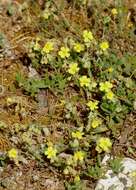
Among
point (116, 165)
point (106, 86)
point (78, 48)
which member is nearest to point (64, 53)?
point (78, 48)

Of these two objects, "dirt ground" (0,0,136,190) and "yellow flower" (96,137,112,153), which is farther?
"dirt ground" (0,0,136,190)

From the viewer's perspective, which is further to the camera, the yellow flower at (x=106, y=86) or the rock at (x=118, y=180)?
the yellow flower at (x=106, y=86)

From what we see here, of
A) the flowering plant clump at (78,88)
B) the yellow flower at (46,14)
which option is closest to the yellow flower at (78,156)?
the flowering plant clump at (78,88)

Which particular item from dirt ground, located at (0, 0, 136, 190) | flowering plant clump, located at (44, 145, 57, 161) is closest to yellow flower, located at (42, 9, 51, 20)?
dirt ground, located at (0, 0, 136, 190)

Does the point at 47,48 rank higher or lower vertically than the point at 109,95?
higher

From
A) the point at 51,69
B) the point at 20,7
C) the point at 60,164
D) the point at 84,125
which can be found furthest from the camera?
the point at 20,7

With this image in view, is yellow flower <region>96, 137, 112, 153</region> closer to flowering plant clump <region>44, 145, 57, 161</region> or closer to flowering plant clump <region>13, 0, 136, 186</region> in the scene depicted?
flowering plant clump <region>13, 0, 136, 186</region>

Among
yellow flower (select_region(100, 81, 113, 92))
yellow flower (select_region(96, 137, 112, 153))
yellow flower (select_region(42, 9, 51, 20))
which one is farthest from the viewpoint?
yellow flower (select_region(42, 9, 51, 20))

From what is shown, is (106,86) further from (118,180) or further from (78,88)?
(118,180)

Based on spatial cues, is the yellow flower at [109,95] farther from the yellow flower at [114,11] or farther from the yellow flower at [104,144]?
the yellow flower at [114,11]

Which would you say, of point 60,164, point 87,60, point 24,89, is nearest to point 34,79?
point 24,89

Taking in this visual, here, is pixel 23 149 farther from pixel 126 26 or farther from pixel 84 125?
pixel 126 26
